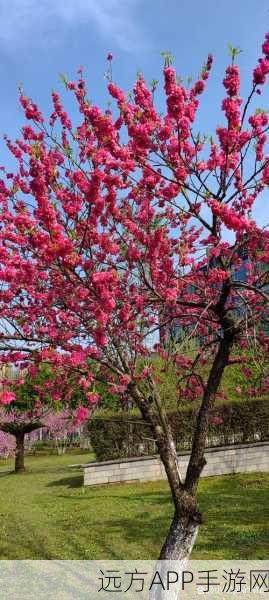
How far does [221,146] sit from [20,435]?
1990cm

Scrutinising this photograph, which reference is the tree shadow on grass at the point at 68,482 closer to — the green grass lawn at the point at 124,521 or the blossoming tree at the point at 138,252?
the green grass lawn at the point at 124,521

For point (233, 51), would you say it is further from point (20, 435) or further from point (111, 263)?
point (20, 435)

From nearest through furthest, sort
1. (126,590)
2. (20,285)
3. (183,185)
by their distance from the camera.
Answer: (183,185), (20,285), (126,590)

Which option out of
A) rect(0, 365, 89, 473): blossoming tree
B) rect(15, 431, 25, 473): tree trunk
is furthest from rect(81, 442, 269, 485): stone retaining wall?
rect(15, 431, 25, 473): tree trunk

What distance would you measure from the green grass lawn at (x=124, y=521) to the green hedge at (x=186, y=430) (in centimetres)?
198

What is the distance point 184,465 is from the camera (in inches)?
577

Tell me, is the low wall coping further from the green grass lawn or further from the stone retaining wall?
the green grass lawn

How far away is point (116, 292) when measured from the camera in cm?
543

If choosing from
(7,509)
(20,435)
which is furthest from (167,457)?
(20,435)

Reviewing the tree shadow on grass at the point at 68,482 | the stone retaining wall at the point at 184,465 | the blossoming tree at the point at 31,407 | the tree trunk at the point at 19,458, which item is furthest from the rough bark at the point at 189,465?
the tree trunk at the point at 19,458

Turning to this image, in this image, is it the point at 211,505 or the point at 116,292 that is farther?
the point at 211,505

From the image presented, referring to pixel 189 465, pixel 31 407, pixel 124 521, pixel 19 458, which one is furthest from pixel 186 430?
pixel 31 407

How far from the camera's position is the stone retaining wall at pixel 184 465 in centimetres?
1449

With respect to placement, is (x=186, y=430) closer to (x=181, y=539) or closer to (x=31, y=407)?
(x=181, y=539)
